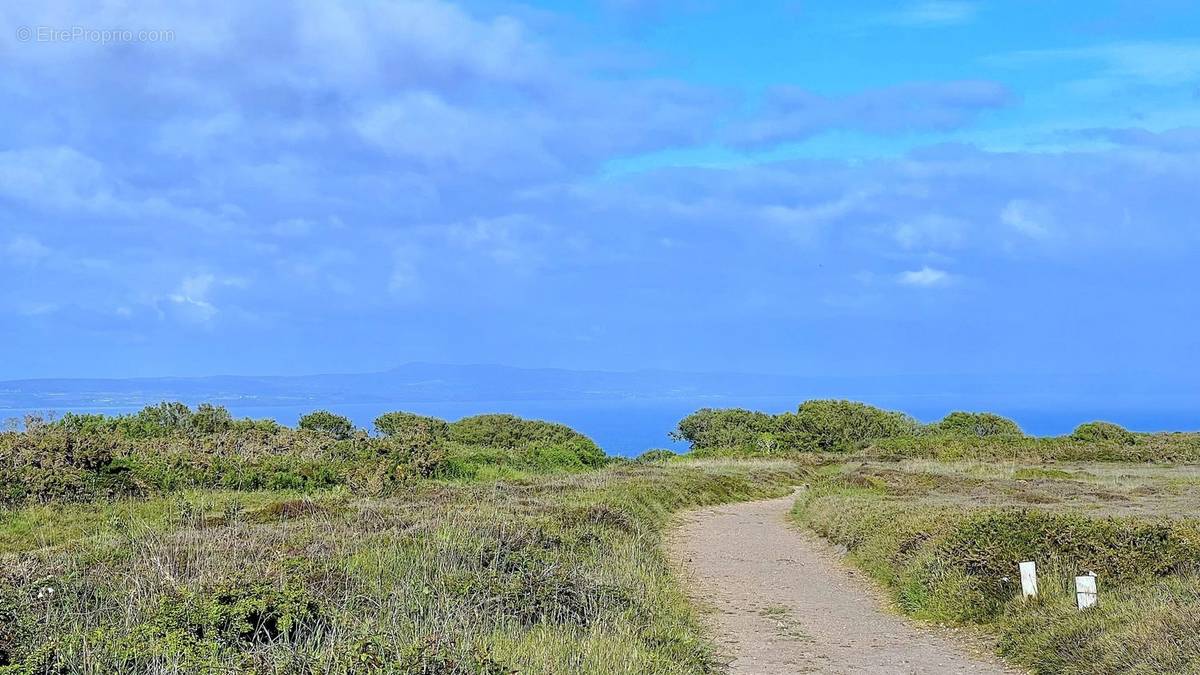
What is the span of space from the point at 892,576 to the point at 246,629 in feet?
28.9

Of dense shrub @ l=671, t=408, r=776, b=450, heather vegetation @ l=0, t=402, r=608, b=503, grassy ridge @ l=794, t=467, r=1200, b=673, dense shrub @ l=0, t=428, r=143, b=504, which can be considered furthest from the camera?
dense shrub @ l=671, t=408, r=776, b=450

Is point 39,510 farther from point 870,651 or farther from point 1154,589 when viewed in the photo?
point 1154,589

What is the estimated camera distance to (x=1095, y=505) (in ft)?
68.0

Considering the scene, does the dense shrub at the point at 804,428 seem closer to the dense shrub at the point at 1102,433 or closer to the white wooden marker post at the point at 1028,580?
the dense shrub at the point at 1102,433

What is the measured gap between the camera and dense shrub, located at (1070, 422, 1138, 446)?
5152cm

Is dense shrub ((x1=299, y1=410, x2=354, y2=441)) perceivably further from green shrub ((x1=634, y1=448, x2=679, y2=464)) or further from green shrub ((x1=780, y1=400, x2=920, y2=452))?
green shrub ((x1=780, y1=400, x2=920, y2=452))

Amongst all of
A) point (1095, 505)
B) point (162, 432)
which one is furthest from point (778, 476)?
point (162, 432)

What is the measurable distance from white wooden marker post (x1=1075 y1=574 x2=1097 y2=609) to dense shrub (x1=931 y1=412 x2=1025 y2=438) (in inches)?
2090

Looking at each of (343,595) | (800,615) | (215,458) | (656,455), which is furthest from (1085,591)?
(656,455)

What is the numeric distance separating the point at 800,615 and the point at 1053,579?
2807 mm

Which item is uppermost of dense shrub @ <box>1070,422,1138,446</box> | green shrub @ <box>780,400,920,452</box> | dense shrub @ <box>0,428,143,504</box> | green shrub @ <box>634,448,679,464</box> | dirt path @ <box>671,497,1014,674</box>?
green shrub @ <box>780,400,920,452</box>

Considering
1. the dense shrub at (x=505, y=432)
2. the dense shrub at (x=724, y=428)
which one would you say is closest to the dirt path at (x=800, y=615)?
the dense shrub at (x=505, y=432)

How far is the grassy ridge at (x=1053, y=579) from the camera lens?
795cm

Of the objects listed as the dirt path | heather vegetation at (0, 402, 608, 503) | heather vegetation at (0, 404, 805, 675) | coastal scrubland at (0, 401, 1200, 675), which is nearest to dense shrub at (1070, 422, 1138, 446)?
coastal scrubland at (0, 401, 1200, 675)
